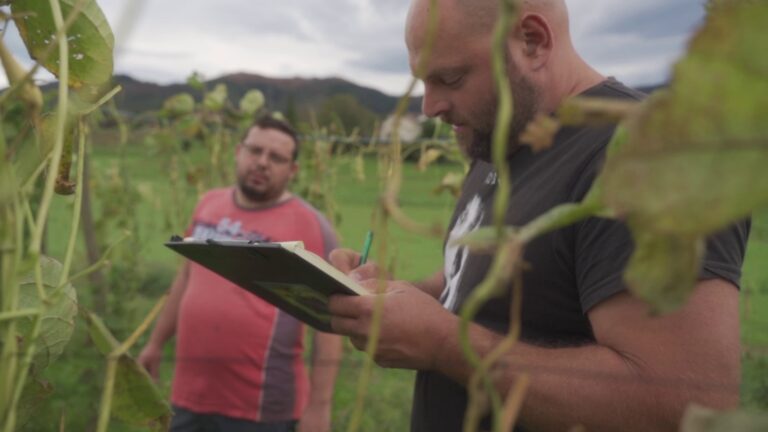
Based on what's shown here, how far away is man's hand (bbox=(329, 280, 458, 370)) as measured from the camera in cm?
67

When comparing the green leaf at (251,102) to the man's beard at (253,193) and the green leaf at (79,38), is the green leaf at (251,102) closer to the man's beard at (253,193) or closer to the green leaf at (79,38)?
the man's beard at (253,193)

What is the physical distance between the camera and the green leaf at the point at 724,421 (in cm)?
21

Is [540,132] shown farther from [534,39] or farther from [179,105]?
[179,105]

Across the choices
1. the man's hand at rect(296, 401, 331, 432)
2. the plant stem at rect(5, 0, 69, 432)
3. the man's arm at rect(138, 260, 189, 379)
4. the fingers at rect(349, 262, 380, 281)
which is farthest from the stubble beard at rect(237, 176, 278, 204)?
the plant stem at rect(5, 0, 69, 432)

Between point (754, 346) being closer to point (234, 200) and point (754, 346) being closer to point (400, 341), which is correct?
point (234, 200)

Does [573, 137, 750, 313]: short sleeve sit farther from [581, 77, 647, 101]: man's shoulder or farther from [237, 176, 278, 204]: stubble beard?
[237, 176, 278, 204]: stubble beard

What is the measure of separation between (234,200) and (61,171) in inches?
53.3

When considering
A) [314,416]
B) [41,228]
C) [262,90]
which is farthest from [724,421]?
[262,90]

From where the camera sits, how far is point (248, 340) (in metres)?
1.64

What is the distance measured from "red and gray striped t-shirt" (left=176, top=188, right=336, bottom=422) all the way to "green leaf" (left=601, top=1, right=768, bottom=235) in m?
1.46

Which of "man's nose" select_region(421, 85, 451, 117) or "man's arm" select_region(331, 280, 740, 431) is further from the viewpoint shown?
"man's nose" select_region(421, 85, 451, 117)

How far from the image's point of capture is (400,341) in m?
0.67

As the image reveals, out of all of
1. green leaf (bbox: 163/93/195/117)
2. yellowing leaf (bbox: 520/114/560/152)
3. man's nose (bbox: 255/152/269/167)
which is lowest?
man's nose (bbox: 255/152/269/167)

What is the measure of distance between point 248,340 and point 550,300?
1.04 metres
